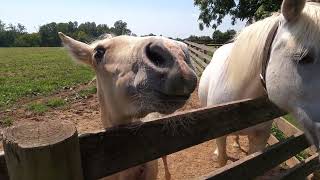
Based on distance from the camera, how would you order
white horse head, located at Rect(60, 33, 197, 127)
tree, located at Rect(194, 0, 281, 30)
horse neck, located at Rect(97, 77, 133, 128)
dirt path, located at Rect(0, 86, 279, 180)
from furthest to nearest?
tree, located at Rect(194, 0, 281, 30) < dirt path, located at Rect(0, 86, 279, 180) < horse neck, located at Rect(97, 77, 133, 128) < white horse head, located at Rect(60, 33, 197, 127)

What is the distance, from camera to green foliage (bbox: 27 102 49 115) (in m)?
9.09

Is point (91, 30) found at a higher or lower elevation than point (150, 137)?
higher

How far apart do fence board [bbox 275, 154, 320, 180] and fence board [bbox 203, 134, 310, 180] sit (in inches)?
6.8

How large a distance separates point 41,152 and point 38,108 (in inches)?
327

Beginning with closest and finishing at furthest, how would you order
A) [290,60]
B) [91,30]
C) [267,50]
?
[290,60] → [267,50] → [91,30]

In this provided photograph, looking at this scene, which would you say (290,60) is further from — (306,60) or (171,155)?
(171,155)

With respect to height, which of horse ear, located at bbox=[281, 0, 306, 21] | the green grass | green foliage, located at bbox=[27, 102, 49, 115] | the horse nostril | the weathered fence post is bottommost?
green foliage, located at bbox=[27, 102, 49, 115]

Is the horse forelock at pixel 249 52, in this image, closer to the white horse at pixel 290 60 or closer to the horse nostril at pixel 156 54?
the white horse at pixel 290 60

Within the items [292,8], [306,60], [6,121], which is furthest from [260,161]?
[6,121]

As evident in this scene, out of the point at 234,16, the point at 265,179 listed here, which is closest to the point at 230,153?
the point at 265,179

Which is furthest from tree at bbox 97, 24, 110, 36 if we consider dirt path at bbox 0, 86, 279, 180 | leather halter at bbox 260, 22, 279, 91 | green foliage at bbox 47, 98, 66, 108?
green foliage at bbox 47, 98, 66, 108

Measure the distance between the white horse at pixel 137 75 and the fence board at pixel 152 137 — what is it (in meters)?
0.15

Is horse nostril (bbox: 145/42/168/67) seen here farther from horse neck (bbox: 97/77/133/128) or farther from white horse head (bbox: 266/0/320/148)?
white horse head (bbox: 266/0/320/148)

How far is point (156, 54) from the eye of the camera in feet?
6.79
